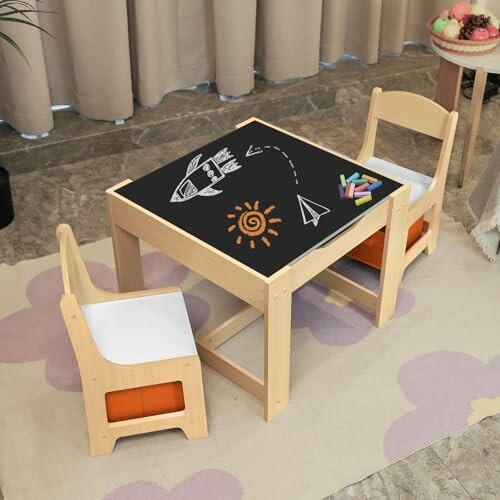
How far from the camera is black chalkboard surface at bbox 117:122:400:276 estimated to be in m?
1.97

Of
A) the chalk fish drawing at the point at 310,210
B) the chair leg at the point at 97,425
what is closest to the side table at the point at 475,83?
the chalk fish drawing at the point at 310,210

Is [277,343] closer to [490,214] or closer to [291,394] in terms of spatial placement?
[291,394]

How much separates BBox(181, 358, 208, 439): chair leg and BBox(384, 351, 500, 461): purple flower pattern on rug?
0.48 m

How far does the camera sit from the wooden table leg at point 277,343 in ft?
6.10

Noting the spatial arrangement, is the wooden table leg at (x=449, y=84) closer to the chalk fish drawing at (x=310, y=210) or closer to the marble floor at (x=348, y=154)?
the marble floor at (x=348, y=154)

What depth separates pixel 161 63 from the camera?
11.0 ft

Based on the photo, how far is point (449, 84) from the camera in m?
A: 3.08

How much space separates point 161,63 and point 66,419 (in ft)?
5.81

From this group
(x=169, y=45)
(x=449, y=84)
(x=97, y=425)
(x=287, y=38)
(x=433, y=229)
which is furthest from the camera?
(x=287, y=38)

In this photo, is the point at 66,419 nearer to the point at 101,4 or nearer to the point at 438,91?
the point at 101,4

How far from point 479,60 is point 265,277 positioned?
144 centimetres

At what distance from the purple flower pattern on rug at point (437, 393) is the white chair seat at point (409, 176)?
0.51 meters

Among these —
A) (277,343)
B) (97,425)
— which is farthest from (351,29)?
Result: (97,425)

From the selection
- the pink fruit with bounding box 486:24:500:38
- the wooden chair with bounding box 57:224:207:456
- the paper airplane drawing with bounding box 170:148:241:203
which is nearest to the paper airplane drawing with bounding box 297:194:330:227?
the paper airplane drawing with bounding box 170:148:241:203
